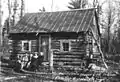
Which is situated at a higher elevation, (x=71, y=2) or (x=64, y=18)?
(x=71, y=2)

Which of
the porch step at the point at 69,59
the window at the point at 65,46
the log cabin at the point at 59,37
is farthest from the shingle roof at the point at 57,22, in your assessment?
the porch step at the point at 69,59

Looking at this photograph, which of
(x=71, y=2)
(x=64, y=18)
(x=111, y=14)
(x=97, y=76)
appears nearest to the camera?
(x=97, y=76)

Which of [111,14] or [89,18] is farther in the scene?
[111,14]

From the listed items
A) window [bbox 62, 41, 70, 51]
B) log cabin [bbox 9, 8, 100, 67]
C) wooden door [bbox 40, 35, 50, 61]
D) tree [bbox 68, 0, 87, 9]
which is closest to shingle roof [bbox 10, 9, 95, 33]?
log cabin [bbox 9, 8, 100, 67]

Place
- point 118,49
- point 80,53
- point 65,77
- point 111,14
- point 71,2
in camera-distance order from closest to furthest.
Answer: point 65,77
point 80,53
point 118,49
point 71,2
point 111,14

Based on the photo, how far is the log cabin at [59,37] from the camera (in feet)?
54.9

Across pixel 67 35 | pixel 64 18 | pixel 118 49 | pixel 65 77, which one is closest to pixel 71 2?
pixel 118 49

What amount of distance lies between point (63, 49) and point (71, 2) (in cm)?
2758

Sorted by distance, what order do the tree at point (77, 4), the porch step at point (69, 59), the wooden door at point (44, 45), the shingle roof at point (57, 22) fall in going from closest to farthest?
the porch step at point (69, 59) < the shingle roof at point (57, 22) < the wooden door at point (44, 45) < the tree at point (77, 4)

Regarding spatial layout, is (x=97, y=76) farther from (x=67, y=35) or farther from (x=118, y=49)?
(x=118, y=49)

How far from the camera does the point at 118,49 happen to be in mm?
36688

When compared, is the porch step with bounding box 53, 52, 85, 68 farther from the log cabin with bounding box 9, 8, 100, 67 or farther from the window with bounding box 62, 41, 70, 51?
the window with bounding box 62, 41, 70, 51

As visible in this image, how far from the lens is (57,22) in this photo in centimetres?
1875

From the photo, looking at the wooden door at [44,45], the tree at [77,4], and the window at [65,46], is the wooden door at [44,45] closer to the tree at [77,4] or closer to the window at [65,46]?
the window at [65,46]
